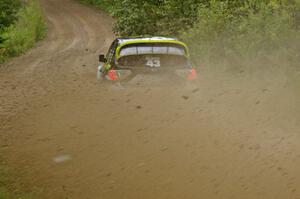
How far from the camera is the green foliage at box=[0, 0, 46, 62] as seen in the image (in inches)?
843

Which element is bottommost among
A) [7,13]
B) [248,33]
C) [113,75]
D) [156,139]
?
[156,139]

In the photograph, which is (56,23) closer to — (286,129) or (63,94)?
(63,94)

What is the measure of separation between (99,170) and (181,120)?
7.96ft

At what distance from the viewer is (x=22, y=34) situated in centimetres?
2523

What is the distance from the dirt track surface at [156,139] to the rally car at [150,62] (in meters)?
0.31

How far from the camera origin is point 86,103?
975 cm

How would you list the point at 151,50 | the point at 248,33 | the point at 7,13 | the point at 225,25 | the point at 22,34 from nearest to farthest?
1. the point at 151,50
2. the point at 248,33
3. the point at 225,25
4. the point at 22,34
5. the point at 7,13

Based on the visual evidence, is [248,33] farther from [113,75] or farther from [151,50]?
[113,75]

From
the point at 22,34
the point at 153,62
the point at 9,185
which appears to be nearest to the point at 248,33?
the point at 153,62

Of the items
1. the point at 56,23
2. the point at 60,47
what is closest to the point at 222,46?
the point at 60,47

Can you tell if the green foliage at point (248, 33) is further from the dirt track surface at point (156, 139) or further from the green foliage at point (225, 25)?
the dirt track surface at point (156, 139)

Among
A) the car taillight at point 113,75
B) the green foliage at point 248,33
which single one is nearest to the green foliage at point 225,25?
the green foliage at point 248,33

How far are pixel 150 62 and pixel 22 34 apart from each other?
18608 millimetres

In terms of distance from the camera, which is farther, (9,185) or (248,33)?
(248,33)
